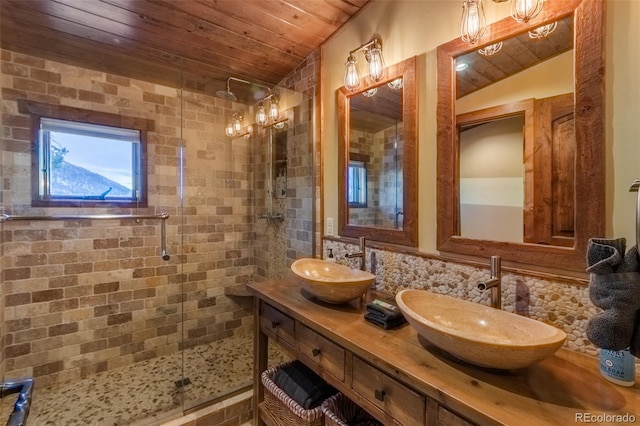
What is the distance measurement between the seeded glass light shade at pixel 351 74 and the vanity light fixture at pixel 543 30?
882 millimetres

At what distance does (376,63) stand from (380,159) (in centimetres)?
53

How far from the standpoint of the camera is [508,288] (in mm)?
1131

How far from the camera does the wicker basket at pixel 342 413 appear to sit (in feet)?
4.26

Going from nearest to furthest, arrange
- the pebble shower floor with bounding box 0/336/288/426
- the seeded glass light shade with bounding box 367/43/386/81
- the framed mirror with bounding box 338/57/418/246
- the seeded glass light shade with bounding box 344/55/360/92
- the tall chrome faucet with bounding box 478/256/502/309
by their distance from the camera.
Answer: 1. the tall chrome faucet with bounding box 478/256/502/309
2. the framed mirror with bounding box 338/57/418/246
3. the seeded glass light shade with bounding box 367/43/386/81
4. the seeded glass light shade with bounding box 344/55/360/92
5. the pebble shower floor with bounding box 0/336/288/426

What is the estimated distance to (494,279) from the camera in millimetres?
1085

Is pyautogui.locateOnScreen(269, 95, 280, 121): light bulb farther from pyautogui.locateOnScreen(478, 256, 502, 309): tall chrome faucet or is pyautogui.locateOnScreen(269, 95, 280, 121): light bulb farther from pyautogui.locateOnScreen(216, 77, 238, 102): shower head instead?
pyautogui.locateOnScreen(478, 256, 502, 309): tall chrome faucet

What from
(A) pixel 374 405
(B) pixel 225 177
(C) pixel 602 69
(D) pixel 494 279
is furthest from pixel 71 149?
(C) pixel 602 69

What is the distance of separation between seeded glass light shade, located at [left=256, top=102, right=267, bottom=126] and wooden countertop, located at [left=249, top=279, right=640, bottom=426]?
2.08m

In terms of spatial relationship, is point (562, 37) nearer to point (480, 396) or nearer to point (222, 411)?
point (480, 396)

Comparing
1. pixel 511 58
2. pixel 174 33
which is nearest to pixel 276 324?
pixel 511 58

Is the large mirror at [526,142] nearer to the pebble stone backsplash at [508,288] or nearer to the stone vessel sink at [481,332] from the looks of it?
the pebble stone backsplash at [508,288]

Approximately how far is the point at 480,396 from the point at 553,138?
0.91m

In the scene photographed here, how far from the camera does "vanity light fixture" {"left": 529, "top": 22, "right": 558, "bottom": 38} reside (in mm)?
1048

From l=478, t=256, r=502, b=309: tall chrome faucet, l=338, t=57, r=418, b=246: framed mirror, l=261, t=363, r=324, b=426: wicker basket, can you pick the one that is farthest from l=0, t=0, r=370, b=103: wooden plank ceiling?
l=261, t=363, r=324, b=426: wicker basket
